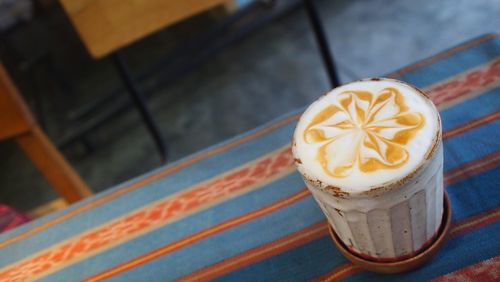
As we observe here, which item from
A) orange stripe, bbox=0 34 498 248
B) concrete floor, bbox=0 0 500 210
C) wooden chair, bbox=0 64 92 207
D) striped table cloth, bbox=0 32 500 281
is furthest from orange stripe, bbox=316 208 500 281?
concrete floor, bbox=0 0 500 210

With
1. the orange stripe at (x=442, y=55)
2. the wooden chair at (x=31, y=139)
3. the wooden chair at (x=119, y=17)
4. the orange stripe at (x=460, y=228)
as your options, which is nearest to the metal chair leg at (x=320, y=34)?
the wooden chair at (x=119, y=17)

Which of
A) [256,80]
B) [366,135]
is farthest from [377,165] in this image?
[256,80]

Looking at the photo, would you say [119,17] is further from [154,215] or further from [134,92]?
[154,215]

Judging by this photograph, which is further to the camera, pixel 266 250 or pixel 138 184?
pixel 138 184

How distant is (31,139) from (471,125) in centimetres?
113

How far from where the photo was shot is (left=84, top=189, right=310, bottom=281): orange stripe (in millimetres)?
859

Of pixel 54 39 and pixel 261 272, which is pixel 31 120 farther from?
pixel 54 39

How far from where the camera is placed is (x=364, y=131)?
2.03 feet

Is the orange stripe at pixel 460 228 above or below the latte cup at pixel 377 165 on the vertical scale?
below

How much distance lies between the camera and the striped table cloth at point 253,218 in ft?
2.39

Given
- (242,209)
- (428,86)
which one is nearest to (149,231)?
(242,209)

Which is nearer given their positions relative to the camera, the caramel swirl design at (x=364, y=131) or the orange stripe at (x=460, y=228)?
the caramel swirl design at (x=364, y=131)

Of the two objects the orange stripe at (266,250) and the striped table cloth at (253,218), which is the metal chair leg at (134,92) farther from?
the orange stripe at (266,250)

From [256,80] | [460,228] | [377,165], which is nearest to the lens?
[377,165]
